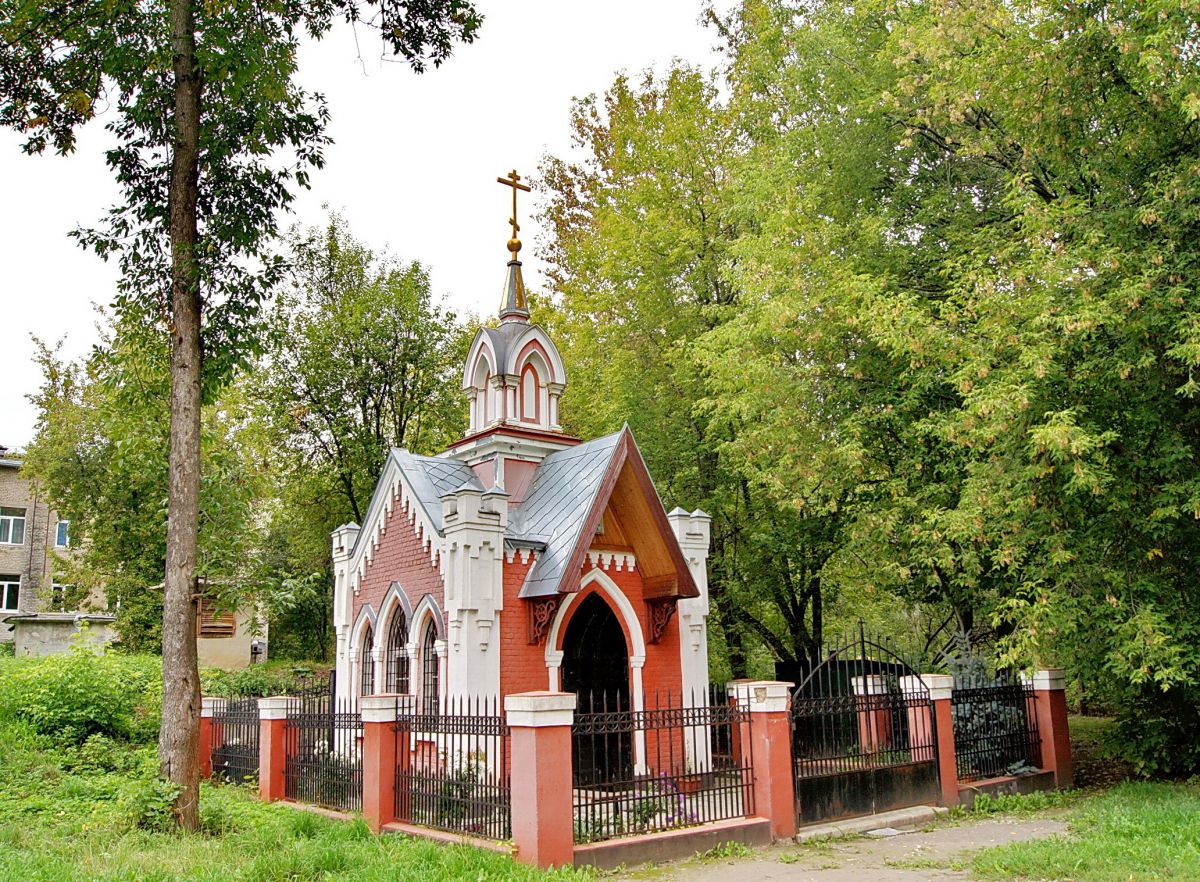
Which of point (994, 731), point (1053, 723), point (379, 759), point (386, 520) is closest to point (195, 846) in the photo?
point (379, 759)

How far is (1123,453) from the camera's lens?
12562 millimetres

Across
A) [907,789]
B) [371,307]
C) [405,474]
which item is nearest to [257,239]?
[405,474]

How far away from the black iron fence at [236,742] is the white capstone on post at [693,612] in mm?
6397

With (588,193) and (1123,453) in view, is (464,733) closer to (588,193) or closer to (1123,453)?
(1123,453)

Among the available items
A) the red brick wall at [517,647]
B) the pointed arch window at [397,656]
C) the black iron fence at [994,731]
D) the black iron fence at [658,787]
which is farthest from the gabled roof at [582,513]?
the black iron fence at [994,731]

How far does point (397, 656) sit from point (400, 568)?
Answer: 4.53 feet

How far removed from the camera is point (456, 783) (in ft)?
32.7

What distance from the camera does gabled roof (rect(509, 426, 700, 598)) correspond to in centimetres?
1374

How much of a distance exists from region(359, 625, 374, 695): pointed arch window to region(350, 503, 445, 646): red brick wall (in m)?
0.43

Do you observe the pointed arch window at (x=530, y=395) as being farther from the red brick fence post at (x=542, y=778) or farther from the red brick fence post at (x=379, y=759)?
the red brick fence post at (x=542, y=778)

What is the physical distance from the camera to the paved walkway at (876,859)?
885 centimetres

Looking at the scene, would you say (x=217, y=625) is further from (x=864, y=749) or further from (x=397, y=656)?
(x=864, y=749)

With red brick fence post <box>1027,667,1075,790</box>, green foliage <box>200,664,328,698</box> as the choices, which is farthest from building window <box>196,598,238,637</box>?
red brick fence post <box>1027,667,1075,790</box>

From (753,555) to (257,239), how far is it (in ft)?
43.0
